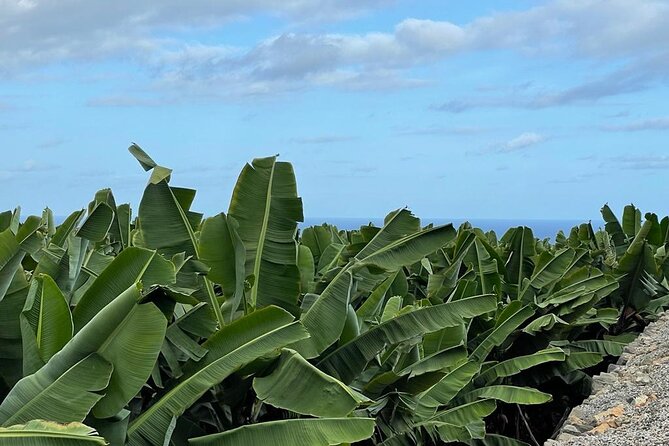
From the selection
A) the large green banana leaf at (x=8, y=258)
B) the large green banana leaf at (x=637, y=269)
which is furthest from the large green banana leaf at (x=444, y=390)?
A: the large green banana leaf at (x=637, y=269)

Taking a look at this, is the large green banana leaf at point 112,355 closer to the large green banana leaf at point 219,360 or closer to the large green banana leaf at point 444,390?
the large green banana leaf at point 219,360

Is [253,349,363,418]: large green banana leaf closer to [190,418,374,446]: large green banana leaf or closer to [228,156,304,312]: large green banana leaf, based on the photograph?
[190,418,374,446]: large green banana leaf

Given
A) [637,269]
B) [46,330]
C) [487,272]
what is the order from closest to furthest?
[46,330] < [487,272] < [637,269]

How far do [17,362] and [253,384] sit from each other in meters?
1.08

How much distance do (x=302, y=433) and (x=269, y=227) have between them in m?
1.33

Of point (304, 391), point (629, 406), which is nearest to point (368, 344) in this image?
point (304, 391)

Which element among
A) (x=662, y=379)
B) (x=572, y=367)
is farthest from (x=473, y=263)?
(x=662, y=379)

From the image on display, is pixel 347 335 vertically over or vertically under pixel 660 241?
over

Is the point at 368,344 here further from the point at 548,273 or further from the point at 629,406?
the point at 548,273

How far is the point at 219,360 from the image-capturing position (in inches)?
156

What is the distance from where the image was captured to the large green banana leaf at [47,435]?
9.70 feet

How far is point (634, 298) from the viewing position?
10.3 metres

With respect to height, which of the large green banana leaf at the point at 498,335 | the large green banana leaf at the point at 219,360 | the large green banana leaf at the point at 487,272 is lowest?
the large green banana leaf at the point at 498,335

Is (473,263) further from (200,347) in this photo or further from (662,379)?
(200,347)
